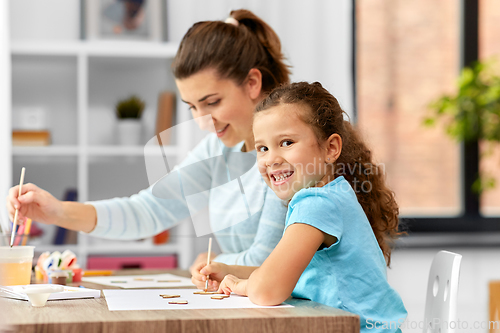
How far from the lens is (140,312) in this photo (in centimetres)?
67

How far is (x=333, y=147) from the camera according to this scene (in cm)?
99

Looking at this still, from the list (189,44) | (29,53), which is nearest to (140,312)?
(189,44)

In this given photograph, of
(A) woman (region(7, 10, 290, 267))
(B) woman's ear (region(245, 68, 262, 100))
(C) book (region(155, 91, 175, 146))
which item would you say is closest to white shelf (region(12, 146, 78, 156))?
(C) book (region(155, 91, 175, 146))

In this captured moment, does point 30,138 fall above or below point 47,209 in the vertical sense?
above

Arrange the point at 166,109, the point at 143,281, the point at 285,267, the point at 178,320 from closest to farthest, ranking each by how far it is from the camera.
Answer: the point at 178,320 < the point at 285,267 < the point at 143,281 < the point at 166,109

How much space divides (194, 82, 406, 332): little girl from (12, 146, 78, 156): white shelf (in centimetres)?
146

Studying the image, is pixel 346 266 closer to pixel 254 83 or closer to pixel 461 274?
pixel 254 83

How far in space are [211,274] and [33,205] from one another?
48 cm

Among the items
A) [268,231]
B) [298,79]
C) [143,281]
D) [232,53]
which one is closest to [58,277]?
[143,281]

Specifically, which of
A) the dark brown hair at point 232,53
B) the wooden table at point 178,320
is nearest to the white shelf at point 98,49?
the dark brown hair at point 232,53

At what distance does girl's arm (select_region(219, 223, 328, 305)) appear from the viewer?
753mm

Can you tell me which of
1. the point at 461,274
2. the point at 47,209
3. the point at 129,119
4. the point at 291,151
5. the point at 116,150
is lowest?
the point at 461,274

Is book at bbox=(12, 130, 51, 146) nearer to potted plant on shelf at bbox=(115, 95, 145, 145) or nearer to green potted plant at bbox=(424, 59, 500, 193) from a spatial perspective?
potted plant on shelf at bbox=(115, 95, 145, 145)

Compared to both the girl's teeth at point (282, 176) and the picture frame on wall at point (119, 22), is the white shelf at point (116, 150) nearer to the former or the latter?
the picture frame on wall at point (119, 22)
